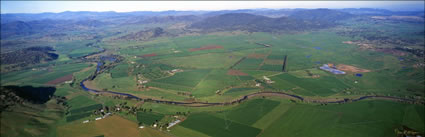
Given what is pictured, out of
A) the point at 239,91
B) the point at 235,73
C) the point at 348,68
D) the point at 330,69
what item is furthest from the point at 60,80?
the point at 348,68

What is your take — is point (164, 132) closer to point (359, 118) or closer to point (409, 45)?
point (359, 118)

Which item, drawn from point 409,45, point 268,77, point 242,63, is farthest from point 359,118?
point 409,45

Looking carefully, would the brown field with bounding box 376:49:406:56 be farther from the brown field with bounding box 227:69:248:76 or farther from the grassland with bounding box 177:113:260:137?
the grassland with bounding box 177:113:260:137

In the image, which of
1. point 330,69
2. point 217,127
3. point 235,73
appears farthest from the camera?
point 330,69

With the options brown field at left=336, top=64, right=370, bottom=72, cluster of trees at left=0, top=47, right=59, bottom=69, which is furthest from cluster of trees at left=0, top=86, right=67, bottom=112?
brown field at left=336, top=64, right=370, bottom=72

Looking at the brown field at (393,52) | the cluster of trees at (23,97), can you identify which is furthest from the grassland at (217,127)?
the brown field at (393,52)

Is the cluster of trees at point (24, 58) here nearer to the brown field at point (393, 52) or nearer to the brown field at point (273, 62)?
the brown field at point (273, 62)

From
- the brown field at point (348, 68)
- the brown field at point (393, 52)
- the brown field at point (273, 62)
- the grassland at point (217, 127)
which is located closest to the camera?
the grassland at point (217, 127)

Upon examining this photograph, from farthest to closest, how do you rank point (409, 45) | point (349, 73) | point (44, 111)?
point (409, 45) → point (349, 73) → point (44, 111)

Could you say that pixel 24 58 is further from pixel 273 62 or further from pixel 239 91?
pixel 273 62

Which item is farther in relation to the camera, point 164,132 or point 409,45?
point 409,45

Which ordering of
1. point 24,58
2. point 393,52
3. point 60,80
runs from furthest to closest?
point 24,58 < point 393,52 < point 60,80
